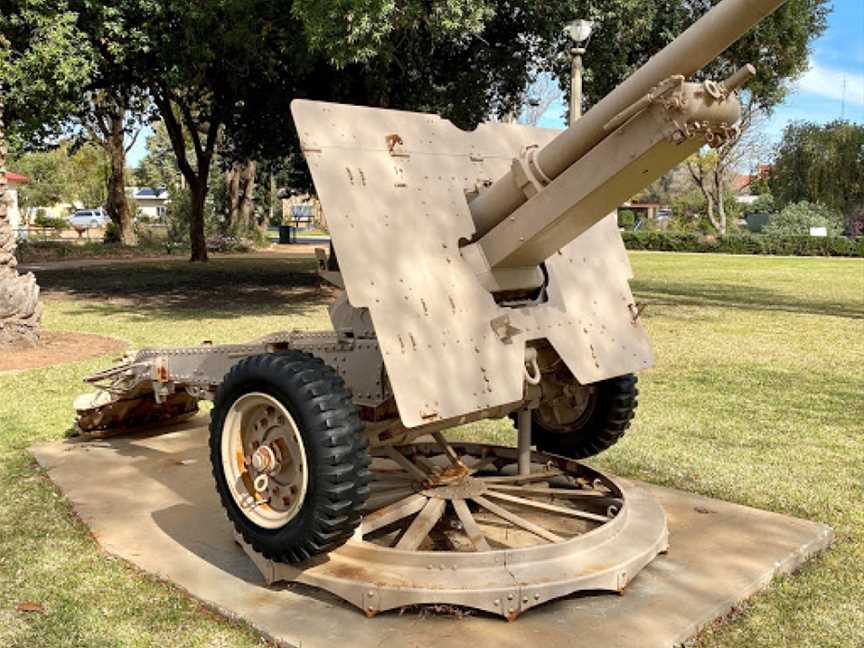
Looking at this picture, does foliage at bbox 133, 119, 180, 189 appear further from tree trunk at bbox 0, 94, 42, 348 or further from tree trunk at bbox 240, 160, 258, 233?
tree trunk at bbox 0, 94, 42, 348

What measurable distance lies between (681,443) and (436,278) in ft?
9.86

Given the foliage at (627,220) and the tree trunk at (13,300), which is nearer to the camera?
the tree trunk at (13,300)

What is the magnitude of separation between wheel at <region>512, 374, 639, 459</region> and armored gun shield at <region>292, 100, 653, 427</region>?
0.31 metres

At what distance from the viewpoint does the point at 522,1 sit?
1233 centimetres

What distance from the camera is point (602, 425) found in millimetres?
4660

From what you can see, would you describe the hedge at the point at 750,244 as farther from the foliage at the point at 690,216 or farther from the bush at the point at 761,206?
the bush at the point at 761,206

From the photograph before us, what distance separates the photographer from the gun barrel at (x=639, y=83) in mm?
2789

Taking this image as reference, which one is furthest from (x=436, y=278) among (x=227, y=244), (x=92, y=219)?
(x=92, y=219)

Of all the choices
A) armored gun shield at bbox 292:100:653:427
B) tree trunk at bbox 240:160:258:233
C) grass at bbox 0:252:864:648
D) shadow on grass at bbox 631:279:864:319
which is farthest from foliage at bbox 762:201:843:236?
armored gun shield at bbox 292:100:653:427

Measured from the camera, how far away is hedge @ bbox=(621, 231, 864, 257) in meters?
35.4

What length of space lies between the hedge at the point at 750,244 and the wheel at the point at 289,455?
1396 inches

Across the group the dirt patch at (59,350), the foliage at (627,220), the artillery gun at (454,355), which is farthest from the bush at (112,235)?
the foliage at (627,220)

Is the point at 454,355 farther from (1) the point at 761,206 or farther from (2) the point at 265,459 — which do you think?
(1) the point at 761,206

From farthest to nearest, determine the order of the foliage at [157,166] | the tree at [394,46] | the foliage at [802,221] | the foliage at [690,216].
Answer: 1. the foliage at [157,166]
2. the foliage at [690,216]
3. the foliage at [802,221]
4. the tree at [394,46]
